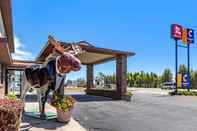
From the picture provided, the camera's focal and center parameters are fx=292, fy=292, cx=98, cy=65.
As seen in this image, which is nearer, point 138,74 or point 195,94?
point 195,94

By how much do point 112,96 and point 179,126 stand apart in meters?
13.6

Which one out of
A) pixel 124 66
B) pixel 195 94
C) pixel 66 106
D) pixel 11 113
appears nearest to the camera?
pixel 11 113

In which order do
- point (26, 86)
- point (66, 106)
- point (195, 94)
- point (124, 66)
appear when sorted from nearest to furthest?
point (66, 106)
point (26, 86)
point (124, 66)
point (195, 94)

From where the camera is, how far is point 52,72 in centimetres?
940

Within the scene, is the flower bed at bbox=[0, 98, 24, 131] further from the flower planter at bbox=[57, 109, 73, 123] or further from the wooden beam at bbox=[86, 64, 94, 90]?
the wooden beam at bbox=[86, 64, 94, 90]

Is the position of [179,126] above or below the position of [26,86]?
below

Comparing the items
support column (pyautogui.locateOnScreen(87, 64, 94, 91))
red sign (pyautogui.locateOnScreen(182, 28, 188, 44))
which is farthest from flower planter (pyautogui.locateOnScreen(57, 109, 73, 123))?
red sign (pyautogui.locateOnScreen(182, 28, 188, 44))

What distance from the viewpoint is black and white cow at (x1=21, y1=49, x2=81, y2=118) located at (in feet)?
29.2

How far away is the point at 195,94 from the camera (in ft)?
102

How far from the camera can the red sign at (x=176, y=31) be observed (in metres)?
31.8

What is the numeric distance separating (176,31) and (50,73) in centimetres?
2510

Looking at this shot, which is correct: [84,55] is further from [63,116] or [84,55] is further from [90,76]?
[63,116]

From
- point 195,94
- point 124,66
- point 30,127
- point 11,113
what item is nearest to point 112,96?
point 124,66

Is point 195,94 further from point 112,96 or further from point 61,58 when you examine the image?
point 61,58
